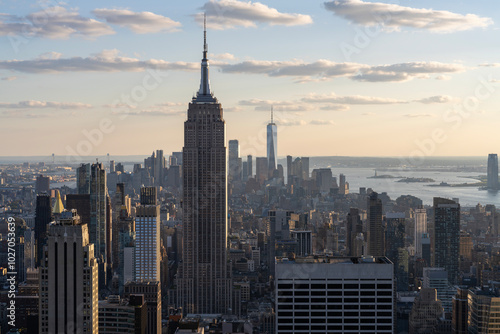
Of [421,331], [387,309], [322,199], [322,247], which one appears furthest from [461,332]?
[322,199]

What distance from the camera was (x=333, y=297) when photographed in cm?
1775

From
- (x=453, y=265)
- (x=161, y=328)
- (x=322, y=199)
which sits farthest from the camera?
(x=322, y=199)

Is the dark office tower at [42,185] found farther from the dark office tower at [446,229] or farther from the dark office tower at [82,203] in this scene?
the dark office tower at [446,229]

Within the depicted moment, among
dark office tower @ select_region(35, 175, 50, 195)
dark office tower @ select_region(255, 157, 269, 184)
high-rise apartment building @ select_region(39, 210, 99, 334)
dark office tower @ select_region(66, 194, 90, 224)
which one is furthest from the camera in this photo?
dark office tower @ select_region(255, 157, 269, 184)

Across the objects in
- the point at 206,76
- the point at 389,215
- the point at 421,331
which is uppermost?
the point at 206,76

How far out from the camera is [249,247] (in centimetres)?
5512

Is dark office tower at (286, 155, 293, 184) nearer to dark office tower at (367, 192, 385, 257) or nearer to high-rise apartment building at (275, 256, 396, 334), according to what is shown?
dark office tower at (367, 192, 385, 257)

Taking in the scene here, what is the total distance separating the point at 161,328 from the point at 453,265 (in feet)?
70.7

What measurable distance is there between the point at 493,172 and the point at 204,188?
66.1ft

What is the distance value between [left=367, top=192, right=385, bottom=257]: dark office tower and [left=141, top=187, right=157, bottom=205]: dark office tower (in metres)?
16.9

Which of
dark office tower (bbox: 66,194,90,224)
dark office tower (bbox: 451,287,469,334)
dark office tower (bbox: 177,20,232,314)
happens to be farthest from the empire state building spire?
dark office tower (bbox: 451,287,469,334)

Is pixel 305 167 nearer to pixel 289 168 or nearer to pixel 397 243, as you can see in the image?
pixel 289 168

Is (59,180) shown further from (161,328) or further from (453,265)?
(453,265)

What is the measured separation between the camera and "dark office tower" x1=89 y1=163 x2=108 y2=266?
1896 inches
